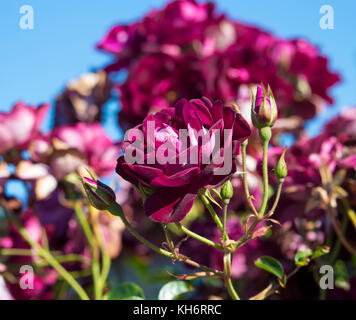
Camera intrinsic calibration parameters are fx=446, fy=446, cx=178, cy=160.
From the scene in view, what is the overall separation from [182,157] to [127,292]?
0.48 feet

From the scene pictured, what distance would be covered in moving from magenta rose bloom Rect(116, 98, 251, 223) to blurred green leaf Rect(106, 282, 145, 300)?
4.5 inches

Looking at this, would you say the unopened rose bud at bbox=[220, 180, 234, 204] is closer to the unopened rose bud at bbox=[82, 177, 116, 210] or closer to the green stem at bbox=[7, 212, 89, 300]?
the unopened rose bud at bbox=[82, 177, 116, 210]

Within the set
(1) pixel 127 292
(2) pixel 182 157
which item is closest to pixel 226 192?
(2) pixel 182 157

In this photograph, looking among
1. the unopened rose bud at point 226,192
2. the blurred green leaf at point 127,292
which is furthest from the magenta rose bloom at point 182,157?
the blurred green leaf at point 127,292

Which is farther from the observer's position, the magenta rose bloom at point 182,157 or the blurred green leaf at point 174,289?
the blurred green leaf at point 174,289

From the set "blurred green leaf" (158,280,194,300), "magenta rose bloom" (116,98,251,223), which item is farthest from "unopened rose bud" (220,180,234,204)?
"blurred green leaf" (158,280,194,300)

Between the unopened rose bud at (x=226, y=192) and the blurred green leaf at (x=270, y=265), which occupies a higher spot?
the unopened rose bud at (x=226, y=192)

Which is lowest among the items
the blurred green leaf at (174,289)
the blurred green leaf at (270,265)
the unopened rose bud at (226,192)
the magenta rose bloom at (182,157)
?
the blurred green leaf at (174,289)

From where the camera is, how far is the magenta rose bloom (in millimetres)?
237

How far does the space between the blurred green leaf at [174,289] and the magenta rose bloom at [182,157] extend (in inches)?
4.6

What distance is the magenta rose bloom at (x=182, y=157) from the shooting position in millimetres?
237

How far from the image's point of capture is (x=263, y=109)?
26 cm

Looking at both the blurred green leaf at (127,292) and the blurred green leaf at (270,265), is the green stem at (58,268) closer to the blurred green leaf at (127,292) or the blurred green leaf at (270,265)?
the blurred green leaf at (127,292)
